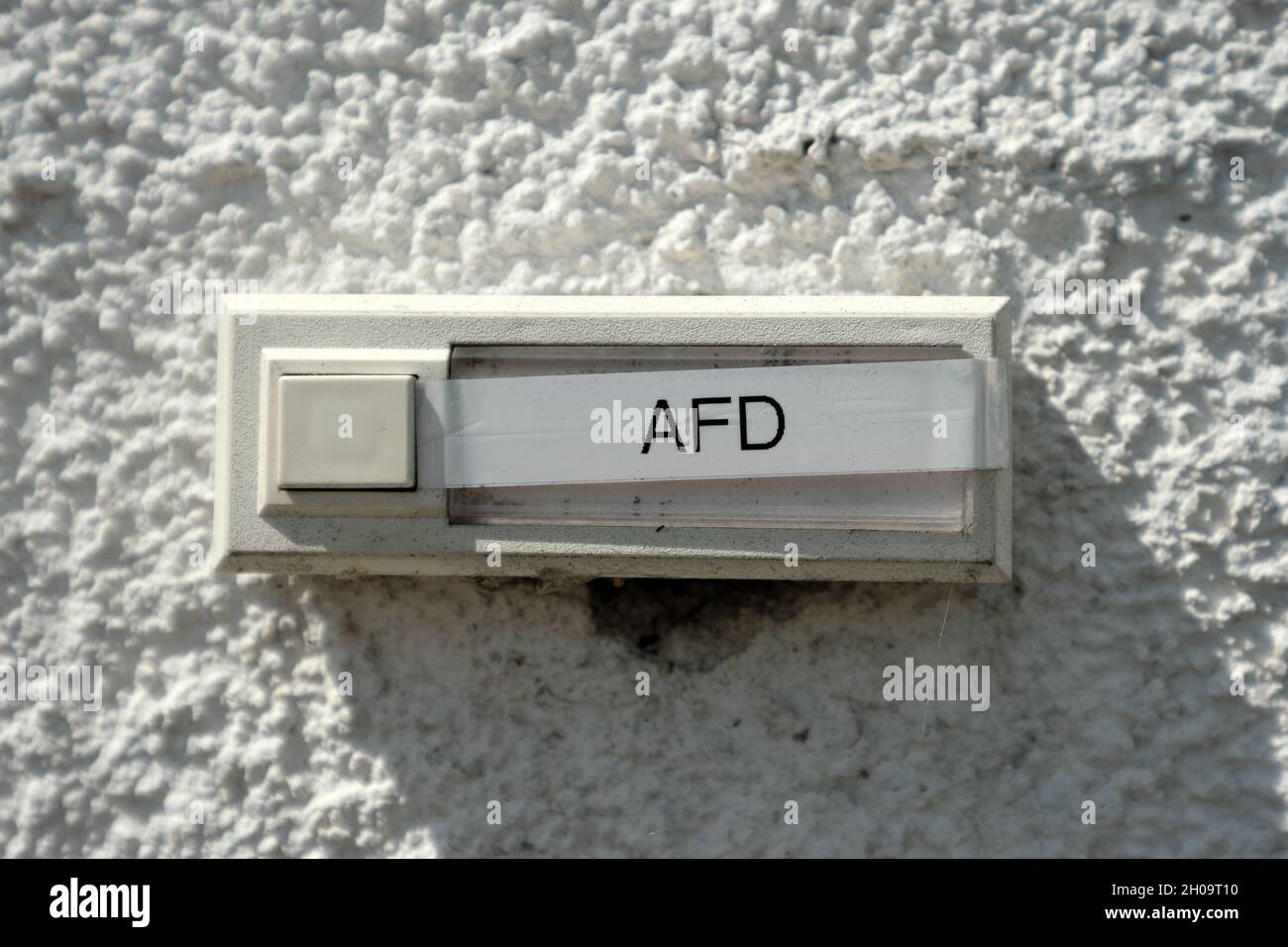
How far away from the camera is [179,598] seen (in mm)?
828

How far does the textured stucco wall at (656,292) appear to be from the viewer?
80cm

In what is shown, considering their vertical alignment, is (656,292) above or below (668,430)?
above

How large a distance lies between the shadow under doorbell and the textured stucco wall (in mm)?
70

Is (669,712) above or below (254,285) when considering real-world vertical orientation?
below

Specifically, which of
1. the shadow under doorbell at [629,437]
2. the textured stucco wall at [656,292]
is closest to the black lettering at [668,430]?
the shadow under doorbell at [629,437]

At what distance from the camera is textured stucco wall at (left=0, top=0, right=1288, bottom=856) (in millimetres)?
800

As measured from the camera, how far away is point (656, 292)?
81 centimetres

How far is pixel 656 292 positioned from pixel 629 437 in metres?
0.12

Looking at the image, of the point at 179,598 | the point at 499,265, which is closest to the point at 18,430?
the point at 179,598

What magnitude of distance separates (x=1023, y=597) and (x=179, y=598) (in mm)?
584

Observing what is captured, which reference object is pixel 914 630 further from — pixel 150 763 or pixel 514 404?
pixel 150 763

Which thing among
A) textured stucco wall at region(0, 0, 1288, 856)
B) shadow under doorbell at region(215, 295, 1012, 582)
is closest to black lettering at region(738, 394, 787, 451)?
shadow under doorbell at region(215, 295, 1012, 582)

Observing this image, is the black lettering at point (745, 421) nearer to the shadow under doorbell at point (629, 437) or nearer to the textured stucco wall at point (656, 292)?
the shadow under doorbell at point (629, 437)

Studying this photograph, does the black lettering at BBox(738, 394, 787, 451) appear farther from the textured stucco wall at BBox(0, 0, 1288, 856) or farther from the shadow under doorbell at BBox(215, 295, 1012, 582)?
the textured stucco wall at BBox(0, 0, 1288, 856)
